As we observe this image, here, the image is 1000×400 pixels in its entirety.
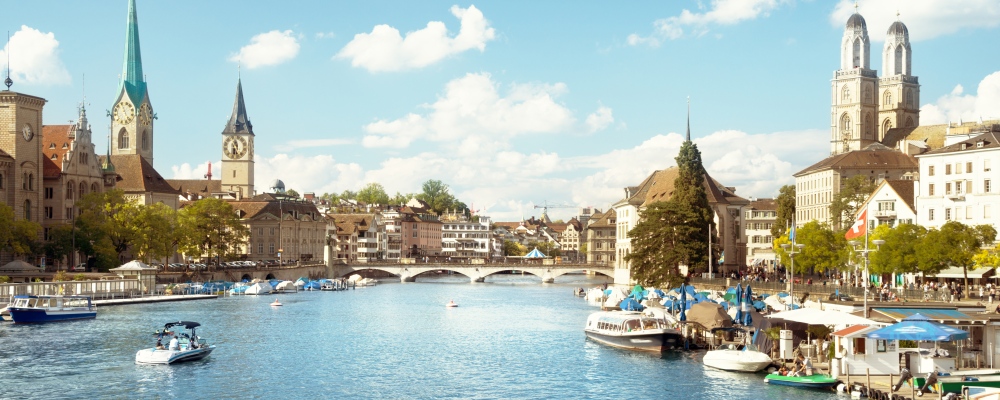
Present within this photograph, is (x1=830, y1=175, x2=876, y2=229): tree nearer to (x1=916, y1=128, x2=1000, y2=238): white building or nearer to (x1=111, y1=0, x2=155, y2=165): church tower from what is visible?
(x1=916, y1=128, x2=1000, y2=238): white building

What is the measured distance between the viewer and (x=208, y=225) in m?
123

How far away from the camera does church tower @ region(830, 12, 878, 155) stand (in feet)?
587

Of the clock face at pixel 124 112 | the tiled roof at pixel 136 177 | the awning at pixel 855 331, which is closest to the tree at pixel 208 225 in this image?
the tiled roof at pixel 136 177

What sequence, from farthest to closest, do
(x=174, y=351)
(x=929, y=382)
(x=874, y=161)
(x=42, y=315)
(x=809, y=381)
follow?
(x=874, y=161) < (x=42, y=315) < (x=174, y=351) < (x=809, y=381) < (x=929, y=382)

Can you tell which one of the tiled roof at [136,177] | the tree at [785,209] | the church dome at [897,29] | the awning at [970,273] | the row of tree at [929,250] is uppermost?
the church dome at [897,29]

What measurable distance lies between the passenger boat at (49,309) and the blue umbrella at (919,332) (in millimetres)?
48274

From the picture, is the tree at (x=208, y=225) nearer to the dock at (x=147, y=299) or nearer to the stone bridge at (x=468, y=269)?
the dock at (x=147, y=299)

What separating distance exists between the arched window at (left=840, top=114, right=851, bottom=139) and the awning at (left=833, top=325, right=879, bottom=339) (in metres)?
146

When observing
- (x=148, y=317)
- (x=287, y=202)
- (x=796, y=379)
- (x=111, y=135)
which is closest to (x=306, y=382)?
(x=796, y=379)

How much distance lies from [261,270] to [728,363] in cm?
8957

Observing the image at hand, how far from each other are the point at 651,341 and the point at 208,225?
256 ft

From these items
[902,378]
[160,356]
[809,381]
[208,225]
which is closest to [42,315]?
[160,356]

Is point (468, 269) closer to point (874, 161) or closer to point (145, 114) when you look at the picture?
point (874, 161)

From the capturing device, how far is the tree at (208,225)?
11594 cm
